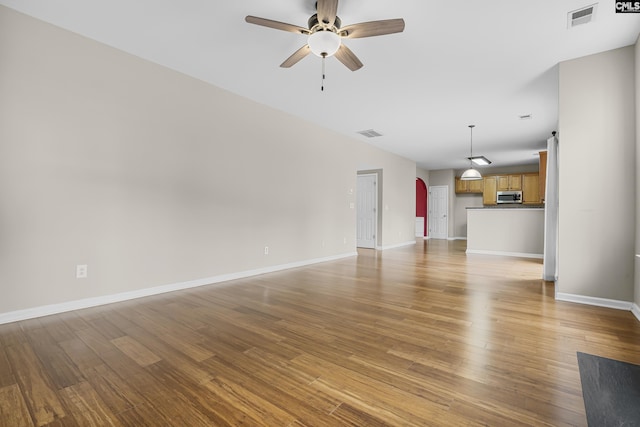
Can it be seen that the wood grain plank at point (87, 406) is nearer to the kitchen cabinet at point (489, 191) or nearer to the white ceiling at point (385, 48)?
the white ceiling at point (385, 48)

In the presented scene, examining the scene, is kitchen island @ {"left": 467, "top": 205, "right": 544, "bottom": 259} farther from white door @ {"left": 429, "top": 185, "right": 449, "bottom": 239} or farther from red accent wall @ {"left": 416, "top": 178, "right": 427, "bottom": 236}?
red accent wall @ {"left": 416, "top": 178, "right": 427, "bottom": 236}

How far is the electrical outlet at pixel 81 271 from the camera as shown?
3.01m

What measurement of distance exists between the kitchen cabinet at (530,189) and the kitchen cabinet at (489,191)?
2.78 ft

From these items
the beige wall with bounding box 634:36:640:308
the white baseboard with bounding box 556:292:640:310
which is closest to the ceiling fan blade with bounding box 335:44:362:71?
the beige wall with bounding box 634:36:640:308

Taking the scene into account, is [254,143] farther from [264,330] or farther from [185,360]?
[185,360]

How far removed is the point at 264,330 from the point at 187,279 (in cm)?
185

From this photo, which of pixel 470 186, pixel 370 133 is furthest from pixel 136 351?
pixel 470 186

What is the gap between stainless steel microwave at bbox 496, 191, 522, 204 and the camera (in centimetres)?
1023

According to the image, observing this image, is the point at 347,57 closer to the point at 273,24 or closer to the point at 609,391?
the point at 273,24

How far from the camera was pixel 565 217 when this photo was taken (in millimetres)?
3477

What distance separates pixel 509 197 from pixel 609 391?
10.0 metres

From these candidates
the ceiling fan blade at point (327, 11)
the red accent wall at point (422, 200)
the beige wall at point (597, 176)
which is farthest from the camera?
the red accent wall at point (422, 200)

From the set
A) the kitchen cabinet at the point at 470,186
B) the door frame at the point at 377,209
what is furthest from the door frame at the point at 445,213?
the door frame at the point at 377,209

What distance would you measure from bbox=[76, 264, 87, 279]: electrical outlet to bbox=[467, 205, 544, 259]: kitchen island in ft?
25.4
